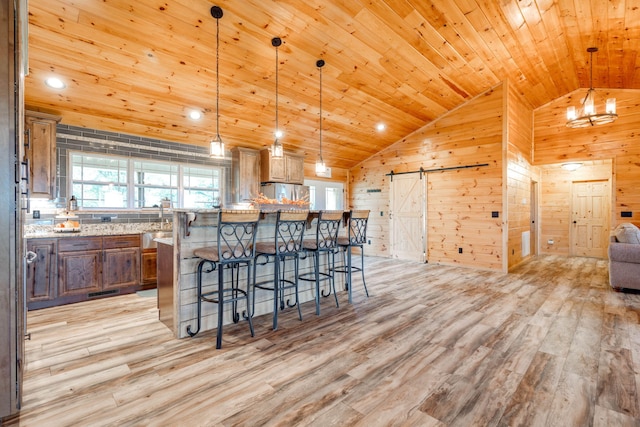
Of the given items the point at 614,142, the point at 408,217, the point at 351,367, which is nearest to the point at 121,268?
the point at 351,367

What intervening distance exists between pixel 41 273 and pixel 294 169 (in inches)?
161

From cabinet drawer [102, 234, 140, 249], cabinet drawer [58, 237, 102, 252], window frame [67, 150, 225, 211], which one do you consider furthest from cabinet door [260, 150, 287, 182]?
cabinet drawer [58, 237, 102, 252]

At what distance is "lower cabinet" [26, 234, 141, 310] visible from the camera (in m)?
3.58

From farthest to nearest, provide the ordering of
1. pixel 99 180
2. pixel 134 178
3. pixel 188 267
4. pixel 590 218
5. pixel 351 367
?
pixel 590 218
pixel 134 178
pixel 99 180
pixel 188 267
pixel 351 367

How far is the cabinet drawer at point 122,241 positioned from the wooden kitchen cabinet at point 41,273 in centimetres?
52

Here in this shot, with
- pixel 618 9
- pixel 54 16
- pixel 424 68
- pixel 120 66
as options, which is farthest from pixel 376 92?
pixel 54 16

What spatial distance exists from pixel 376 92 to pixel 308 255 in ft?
10.2

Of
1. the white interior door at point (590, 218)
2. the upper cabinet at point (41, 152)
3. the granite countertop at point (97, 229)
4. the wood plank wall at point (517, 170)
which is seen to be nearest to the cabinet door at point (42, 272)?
the granite countertop at point (97, 229)

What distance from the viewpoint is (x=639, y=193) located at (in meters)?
5.97

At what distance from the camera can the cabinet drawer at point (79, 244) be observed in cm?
373

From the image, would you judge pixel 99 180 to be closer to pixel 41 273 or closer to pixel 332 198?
pixel 41 273

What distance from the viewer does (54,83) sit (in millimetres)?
3574

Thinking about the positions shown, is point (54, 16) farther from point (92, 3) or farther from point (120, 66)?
point (120, 66)

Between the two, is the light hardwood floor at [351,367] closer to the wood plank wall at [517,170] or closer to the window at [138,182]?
the window at [138,182]
